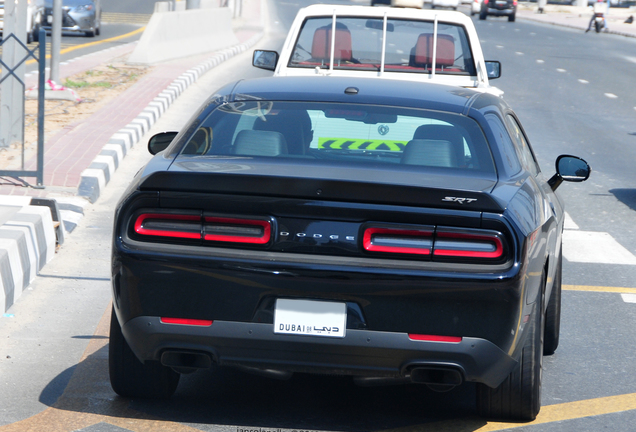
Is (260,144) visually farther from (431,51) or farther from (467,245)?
(431,51)

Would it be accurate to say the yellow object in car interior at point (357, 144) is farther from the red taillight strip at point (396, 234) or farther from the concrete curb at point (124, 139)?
the concrete curb at point (124, 139)

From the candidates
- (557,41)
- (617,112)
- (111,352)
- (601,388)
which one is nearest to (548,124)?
(617,112)

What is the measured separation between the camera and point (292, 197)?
379cm

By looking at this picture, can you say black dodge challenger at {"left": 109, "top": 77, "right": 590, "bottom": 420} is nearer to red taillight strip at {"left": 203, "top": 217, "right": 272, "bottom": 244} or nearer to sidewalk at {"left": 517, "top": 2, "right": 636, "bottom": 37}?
red taillight strip at {"left": 203, "top": 217, "right": 272, "bottom": 244}

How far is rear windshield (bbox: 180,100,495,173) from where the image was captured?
4312mm

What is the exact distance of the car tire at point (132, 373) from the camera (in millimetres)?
4293

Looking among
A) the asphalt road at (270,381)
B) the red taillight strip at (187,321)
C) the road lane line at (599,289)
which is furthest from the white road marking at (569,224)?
the red taillight strip at (187,321)

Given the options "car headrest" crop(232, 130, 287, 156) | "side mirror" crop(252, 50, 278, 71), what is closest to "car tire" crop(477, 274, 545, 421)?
"car headrest" crop(232, 130, 287, 156)

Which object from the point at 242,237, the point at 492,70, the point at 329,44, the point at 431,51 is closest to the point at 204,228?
the point at 242,237

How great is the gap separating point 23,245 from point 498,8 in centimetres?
5110

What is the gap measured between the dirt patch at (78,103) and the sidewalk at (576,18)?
30812 mm

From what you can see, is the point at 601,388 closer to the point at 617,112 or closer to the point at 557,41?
the point at 617,112

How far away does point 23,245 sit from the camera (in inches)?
249

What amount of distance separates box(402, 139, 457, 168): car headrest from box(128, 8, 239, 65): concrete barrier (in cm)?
1777
